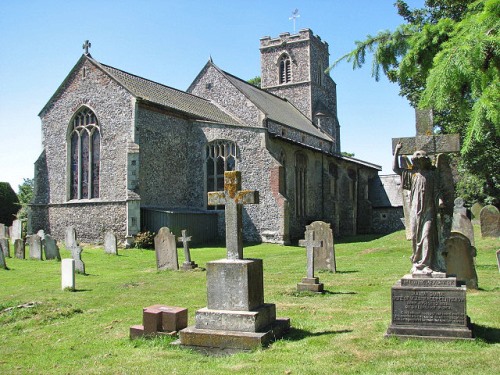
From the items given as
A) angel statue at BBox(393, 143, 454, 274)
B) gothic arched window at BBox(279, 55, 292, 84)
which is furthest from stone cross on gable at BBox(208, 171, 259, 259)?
gothic arched window at BBox(279, 55, 292, 84)

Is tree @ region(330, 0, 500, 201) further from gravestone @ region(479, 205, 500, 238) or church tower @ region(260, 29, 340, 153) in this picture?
church tower @ region(260, 29, 340, 153)

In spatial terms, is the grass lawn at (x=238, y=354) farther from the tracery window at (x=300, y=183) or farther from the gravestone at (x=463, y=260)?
the tracery window at (x=300, y=183)

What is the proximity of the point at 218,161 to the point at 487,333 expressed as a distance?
20.4m

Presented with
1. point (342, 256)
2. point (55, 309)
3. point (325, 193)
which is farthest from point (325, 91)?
point (55, 309)

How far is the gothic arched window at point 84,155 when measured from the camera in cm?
2431

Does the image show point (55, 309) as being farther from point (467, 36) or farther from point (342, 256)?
point (342, 256)

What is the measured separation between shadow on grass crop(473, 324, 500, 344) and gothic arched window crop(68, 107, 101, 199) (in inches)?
805

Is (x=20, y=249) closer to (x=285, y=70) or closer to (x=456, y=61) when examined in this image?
(x=456, y=61)

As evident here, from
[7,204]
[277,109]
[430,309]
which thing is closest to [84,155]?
[7,204]

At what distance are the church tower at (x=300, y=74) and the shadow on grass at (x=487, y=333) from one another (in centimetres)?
3650

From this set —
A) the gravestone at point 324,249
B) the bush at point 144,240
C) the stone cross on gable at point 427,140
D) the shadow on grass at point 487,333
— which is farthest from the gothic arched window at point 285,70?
the shadow on grass at point 487,333

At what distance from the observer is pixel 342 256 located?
1800 cm

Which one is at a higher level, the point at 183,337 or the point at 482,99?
the point at 482,99

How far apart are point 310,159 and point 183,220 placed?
10118 millimetres
